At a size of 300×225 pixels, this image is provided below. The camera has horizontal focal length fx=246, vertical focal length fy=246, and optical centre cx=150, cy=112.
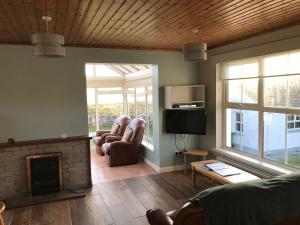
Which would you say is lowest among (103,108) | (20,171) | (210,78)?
(20,171)

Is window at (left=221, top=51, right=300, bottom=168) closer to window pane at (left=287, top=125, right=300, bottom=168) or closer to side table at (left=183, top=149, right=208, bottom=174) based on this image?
window pane at (left=287, top=125, right=300, bottom=168)

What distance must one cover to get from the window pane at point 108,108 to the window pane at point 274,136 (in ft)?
16.5

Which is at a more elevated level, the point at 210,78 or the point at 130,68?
the point at 130,68

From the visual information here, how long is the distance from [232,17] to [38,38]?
81.9 inches

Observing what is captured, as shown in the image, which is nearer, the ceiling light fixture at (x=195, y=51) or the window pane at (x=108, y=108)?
the ceiling light fixture at (x=195, y=51)

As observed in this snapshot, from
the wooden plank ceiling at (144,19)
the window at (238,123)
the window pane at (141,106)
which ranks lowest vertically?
the window at (238,123)

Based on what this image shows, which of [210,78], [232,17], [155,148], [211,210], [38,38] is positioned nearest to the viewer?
[211,210]

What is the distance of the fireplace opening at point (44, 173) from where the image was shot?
379 cm

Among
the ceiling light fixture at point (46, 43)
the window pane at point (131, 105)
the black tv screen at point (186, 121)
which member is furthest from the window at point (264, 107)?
the window pane at point (131, 105)

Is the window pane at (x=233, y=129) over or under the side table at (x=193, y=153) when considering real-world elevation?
over

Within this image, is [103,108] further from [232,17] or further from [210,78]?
[232,17]

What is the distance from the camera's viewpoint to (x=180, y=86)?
4754mm

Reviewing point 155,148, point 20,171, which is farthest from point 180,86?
point 20,171

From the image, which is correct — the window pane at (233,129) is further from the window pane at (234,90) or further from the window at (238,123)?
the window pane at (234,90)
